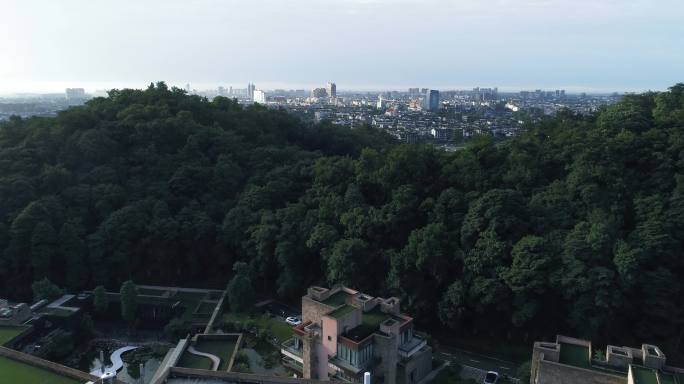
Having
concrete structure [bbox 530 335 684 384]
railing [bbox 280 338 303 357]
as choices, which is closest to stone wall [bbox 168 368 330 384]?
railing [bbox 280 338 303 357]

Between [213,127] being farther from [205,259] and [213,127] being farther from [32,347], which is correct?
[32,347]

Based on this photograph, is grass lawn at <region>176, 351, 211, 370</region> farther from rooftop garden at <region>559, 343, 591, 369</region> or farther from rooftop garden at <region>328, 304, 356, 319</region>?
rooftop garden at <region>559, 343, 591, 369</region>

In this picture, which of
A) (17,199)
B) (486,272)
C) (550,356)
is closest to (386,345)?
(550,356)

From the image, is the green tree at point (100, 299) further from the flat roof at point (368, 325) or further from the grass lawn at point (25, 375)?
the flat roof at point (368, 325)

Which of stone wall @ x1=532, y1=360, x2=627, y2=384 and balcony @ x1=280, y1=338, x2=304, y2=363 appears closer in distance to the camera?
stone wall @ x1=532, y1=360, x2=627, y2=384

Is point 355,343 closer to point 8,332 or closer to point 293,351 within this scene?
point 293,351

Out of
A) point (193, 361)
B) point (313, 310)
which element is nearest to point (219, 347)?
point (193, 361)

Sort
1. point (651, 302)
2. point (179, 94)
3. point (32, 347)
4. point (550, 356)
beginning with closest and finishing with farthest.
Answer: point (550, 356) < point (651, 302) < point (32, 347) < point (179, 94)
